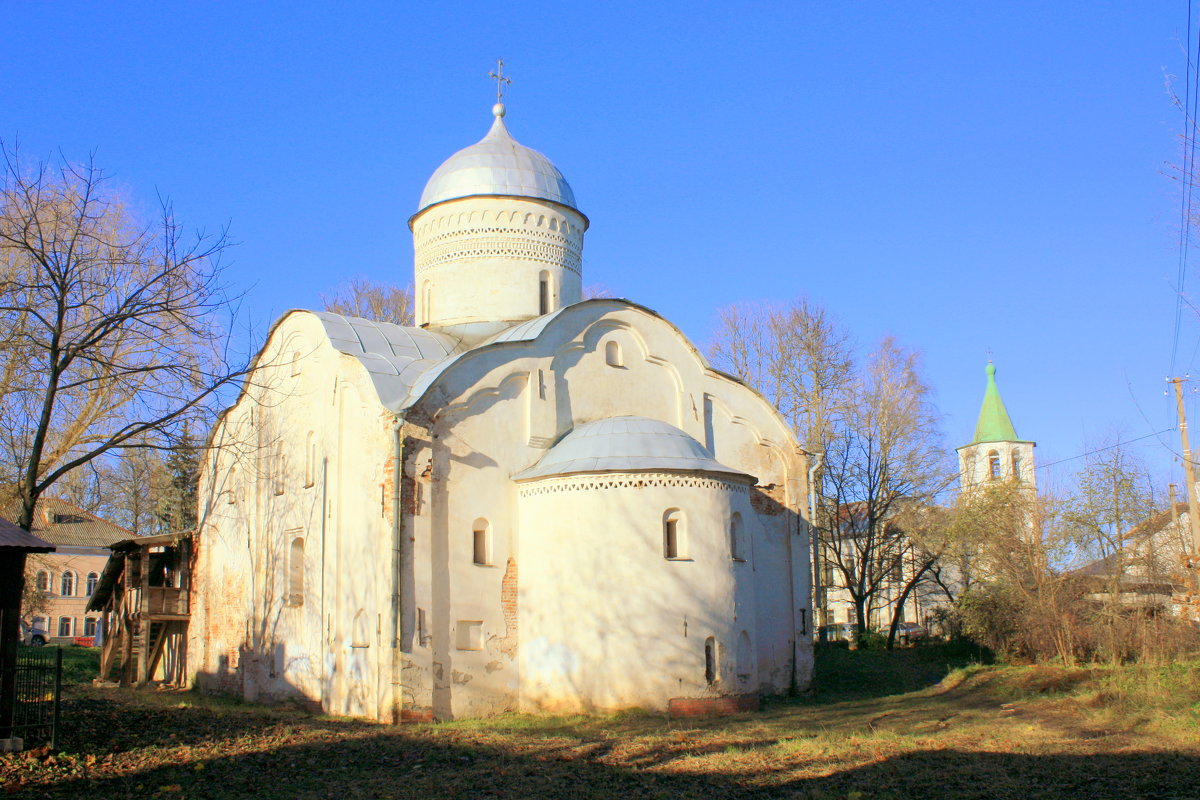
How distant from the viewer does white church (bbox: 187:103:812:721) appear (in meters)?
14.2

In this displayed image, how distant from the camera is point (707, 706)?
560 inches

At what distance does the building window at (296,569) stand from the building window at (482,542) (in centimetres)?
371

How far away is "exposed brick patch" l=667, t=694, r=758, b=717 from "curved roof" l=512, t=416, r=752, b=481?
3172mm

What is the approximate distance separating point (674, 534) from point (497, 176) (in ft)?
27.7

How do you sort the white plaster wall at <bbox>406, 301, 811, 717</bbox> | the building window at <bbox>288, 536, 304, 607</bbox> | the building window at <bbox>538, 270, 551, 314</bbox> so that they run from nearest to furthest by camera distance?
the white plaster wall at <bbox>406, 301, 811, 717</bbox> → the building window at <bbox>288, 536, 304, 607</bbox> → the building window at <bbox>538, 270, 551, 314</bbox>

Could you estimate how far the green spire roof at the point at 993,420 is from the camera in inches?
1727

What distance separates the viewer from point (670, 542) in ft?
48.2

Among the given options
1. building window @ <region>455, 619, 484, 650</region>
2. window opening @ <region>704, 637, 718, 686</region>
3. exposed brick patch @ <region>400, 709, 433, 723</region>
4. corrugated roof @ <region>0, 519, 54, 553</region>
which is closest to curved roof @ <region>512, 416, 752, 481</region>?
building window @ <region>455, 619, 484, 650</region>

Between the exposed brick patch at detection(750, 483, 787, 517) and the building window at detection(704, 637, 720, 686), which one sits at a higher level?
the exposed brick patch at detection(750, 483, 787, 517)

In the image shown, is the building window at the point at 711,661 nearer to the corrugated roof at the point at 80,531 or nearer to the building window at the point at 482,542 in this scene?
the building window at the point at 482,542

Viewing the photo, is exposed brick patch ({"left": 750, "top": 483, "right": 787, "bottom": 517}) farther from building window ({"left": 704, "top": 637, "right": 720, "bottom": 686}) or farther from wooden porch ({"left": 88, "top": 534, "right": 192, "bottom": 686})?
wooden porch ({"left": 88, "top": 534, "right": 192, "bottom": 686})

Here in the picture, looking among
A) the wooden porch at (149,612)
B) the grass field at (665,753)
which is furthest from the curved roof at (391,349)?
the wooden porch at (149,612)

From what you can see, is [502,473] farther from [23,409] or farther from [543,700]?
[23,409]

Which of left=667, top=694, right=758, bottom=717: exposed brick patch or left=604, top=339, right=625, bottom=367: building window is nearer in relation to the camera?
left=667, top=694, right=758, bottom=717: exposed brick patch
